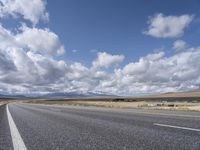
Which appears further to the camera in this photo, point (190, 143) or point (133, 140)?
point (133, 140)

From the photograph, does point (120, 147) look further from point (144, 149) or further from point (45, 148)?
point (45, 148)

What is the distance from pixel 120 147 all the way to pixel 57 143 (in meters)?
1.71

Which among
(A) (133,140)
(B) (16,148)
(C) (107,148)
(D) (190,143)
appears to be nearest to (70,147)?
(C) (107,148)

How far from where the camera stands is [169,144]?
5.23m

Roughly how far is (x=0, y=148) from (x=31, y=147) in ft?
2.54

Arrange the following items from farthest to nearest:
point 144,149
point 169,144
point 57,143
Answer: point 57,143 < point 169,144 < point 144,149

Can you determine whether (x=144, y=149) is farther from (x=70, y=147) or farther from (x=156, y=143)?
(x=70, y=147)

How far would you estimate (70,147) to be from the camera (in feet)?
17.3

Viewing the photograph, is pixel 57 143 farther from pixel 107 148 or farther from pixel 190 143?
pixel 190 143

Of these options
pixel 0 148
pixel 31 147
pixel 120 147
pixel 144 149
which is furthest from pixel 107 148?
pixel 0 148

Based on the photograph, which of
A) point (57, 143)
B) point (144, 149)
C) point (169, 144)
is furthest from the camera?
point (57, 143)

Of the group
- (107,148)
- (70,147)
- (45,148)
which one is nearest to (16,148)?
(45,148)

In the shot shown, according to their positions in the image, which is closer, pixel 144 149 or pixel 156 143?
pixel 144 149

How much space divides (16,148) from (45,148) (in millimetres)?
702
